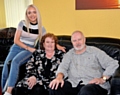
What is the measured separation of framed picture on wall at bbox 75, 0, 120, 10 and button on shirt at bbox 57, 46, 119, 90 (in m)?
1.44

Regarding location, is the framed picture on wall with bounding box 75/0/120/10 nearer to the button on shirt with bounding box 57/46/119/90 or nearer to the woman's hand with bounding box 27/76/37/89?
→ the button on shirt with bounding box 57/46/119/90

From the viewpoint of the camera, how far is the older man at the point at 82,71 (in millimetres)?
2221

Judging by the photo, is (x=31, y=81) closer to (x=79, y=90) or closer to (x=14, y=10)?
(x=79, y=90)

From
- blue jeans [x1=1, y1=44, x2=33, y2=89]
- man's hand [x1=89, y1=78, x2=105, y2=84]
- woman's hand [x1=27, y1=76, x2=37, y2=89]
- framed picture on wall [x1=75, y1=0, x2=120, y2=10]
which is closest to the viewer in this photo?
man's hand [x1=89, y1=78, x2=105, y2=84]

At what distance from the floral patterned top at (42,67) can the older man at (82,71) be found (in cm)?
15

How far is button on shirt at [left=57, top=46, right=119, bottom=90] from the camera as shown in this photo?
90.3 inches

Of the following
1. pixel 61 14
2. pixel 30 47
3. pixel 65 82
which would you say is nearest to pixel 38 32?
pixel 30 47

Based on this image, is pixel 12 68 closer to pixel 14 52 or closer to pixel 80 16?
pixel 14 52

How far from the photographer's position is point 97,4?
12.1 feet

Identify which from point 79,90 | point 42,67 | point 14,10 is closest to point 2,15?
A: point 14,10

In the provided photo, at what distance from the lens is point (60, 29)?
4.15 metres

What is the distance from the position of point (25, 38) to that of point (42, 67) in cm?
50

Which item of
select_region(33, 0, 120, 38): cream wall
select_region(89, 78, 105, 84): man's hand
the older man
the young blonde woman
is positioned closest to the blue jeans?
the young blonde woman

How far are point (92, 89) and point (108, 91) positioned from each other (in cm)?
26
